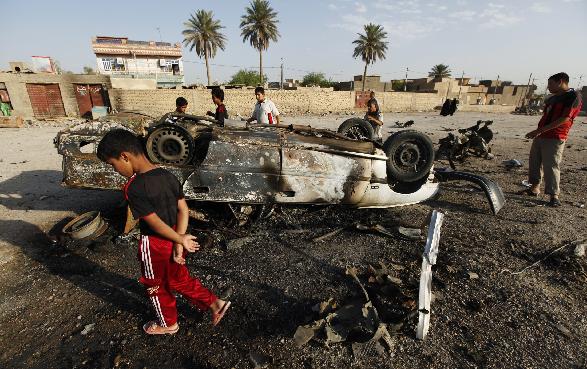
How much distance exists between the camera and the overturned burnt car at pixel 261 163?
3.44 metres

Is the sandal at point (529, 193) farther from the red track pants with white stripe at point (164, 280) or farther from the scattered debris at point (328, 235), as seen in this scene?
the red track pants with white stripe at point (164, 280)

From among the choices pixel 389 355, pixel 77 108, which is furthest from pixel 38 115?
pixel 389 355

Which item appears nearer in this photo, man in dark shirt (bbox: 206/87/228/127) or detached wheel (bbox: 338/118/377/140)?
man in dark shirt (bbox: 206/87/228/127)

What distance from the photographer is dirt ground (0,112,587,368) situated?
6.99ft

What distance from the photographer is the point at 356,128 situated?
5.82m

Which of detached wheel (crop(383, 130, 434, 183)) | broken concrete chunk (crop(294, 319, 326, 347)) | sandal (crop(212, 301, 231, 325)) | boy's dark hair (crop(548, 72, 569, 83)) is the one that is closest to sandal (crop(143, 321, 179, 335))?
sandal (crop(212, 301, 231, 325))

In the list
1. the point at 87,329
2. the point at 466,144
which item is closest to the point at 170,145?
the point at 87,329

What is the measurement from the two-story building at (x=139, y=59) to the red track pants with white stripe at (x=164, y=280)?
37447 mm

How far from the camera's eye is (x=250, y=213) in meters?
3.98

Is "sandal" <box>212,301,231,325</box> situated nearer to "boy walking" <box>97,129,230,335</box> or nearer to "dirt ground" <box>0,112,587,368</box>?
"boy walking" <box>97,129,230,335</box>

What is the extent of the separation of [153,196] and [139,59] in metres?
43.0

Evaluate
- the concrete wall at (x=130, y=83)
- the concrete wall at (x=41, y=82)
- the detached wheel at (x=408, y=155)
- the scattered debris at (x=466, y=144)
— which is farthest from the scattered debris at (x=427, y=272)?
the concrete wall at (x=41, y=82)

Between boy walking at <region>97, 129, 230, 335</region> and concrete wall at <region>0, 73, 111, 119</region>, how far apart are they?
2219 centimetres

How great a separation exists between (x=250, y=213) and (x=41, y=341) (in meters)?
2.36
